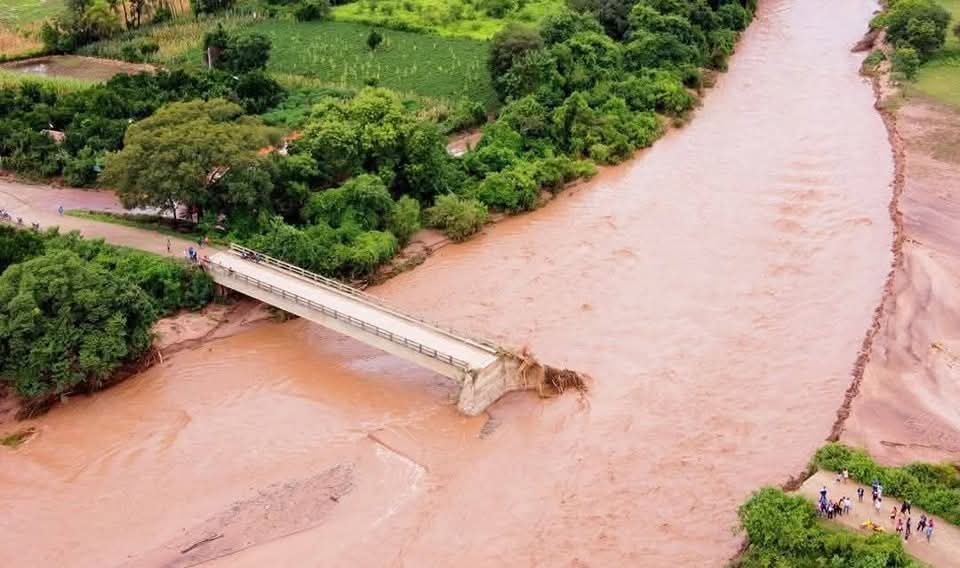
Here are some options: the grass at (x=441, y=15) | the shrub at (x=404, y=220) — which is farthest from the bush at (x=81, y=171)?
the grass at (x=441, y=15)

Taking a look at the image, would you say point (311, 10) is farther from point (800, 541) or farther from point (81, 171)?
point (800, 541)

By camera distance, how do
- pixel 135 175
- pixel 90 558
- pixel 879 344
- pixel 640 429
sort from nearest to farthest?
pixel 90 558, pixel 640 429, pixel 879 344, pixel 135 175

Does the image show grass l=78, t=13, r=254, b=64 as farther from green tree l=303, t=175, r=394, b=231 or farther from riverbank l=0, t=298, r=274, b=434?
riverbank l=0, t=298, r=274, b=434

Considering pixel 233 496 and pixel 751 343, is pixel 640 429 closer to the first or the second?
pixel 751 343

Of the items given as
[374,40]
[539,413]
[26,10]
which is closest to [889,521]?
[539,413]

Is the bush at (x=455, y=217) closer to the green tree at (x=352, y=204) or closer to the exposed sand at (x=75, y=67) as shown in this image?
the green tree at (x=352, y=204)

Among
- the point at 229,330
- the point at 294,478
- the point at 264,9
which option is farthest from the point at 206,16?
the point at 294,478
